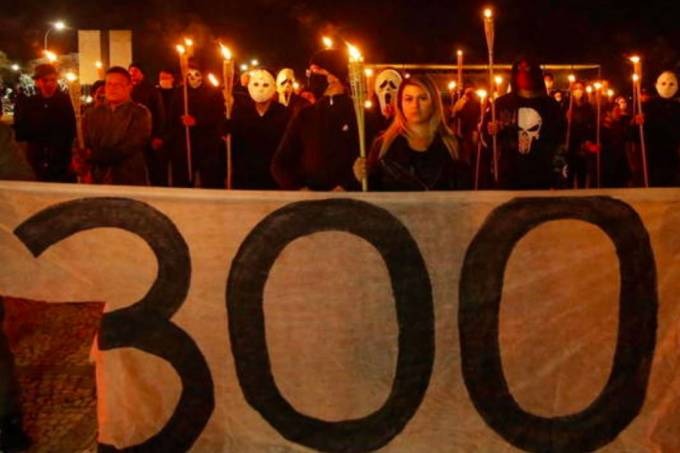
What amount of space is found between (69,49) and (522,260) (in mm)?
36792

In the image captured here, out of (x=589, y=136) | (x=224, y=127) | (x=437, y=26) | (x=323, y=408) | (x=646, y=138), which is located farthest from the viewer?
(x=437, y=26)

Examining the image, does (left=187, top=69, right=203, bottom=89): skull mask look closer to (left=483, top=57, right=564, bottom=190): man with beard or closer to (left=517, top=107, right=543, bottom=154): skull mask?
(left=483, top=57, right=564, bottom=190): man with beard

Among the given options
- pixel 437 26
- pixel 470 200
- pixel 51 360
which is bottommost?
pixel 51 360

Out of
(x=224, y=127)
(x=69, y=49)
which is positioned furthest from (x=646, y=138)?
(x=69, y=49)

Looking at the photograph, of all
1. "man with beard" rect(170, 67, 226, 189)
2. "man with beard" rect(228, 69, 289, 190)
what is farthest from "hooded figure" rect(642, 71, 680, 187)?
"man with beard" rect(170, 67, 226, 189)

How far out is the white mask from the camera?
921 cm

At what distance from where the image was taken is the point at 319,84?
21.0 ft

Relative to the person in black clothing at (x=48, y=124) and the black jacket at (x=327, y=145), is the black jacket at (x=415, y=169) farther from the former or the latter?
the person in black clothing at (x=48, y=124)

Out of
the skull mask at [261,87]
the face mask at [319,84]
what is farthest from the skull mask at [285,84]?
the face mask at [319,84]

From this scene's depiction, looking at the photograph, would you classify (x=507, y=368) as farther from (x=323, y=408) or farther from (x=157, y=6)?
(x=157, y=6)

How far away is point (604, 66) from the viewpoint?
27969 mm

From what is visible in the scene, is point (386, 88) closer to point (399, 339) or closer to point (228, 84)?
point (228, 84)

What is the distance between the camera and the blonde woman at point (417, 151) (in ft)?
15.8

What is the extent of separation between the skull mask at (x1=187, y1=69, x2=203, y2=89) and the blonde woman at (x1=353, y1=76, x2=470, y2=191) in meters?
4.39
